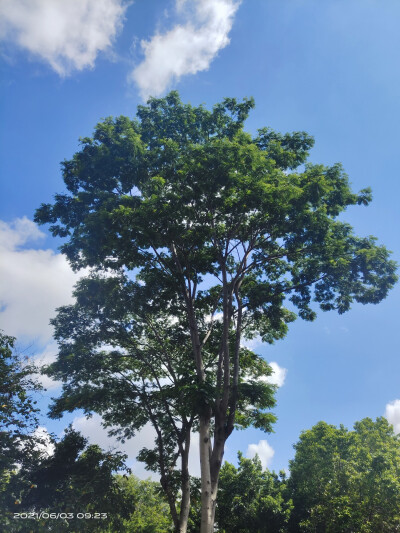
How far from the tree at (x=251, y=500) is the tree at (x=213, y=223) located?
15.5 metres

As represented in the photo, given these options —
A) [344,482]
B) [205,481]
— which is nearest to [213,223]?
[205,481]

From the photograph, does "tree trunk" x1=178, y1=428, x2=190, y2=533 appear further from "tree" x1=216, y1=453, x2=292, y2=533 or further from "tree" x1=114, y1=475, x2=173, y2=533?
"tree" x1=114, y1=475, x2=173, y2=533

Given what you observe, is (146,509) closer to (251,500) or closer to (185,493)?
(251,500)

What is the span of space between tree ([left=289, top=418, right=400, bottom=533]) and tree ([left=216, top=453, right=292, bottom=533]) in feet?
4.44

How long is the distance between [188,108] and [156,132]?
1827mm

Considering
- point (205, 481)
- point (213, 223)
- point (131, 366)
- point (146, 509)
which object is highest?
point (213, 223)

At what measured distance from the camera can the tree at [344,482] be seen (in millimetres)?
21688

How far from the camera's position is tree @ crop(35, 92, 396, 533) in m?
12.7

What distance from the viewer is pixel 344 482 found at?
24.0m

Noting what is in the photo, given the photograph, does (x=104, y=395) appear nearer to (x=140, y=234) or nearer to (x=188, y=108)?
(x=140, y=234)

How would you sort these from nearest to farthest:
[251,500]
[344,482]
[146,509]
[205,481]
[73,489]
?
1. [205,481]
2. [73,489]
3. [344,482]
4. [251,500]
5. [146,509]

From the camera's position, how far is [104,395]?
A: 1645cm

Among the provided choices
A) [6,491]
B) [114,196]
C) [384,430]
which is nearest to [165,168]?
[114,196]

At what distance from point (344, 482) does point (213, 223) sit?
20692 millimetres
